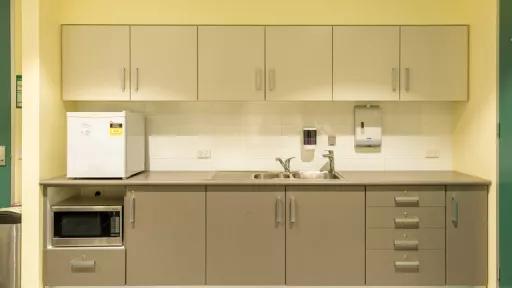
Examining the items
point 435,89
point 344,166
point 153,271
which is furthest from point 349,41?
point 153,271

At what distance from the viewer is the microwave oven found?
10.0ft

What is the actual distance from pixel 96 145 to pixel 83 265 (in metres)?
0.88

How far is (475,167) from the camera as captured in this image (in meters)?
3.23

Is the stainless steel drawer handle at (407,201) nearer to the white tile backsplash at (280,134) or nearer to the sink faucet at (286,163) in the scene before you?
the white tile backsplash at (280,134)

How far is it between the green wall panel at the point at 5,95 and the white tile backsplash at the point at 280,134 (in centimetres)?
83

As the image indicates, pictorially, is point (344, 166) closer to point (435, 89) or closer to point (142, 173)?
point (435, 89)

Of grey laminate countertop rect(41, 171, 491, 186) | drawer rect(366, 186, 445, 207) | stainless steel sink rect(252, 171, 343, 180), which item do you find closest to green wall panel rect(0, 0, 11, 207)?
grey laminate countertop rect(41, 171, 491, 186)

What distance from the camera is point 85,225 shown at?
3.07 metres

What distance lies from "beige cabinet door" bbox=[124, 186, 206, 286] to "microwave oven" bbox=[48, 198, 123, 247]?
99 mm

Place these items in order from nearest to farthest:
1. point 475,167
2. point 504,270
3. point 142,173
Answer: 1. point 504,270
2. point 475,167
3. point 142,173

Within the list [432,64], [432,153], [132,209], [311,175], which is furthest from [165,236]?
[432,64]

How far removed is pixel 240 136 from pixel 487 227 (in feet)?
Answer: 6.77

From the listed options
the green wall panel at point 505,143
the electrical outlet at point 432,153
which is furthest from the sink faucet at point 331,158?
the green wall panel at point 505,143

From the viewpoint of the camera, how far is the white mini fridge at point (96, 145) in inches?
121
